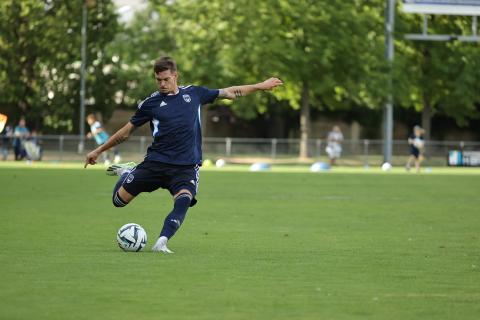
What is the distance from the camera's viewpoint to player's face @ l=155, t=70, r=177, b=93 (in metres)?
12.0

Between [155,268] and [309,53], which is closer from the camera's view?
[155,268]

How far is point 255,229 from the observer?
634 inches

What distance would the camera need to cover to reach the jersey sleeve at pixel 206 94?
12570 mm

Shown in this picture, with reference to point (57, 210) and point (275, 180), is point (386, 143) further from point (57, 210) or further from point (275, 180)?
point (57, 210)

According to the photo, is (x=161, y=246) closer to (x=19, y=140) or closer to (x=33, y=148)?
(x=33, y=148)

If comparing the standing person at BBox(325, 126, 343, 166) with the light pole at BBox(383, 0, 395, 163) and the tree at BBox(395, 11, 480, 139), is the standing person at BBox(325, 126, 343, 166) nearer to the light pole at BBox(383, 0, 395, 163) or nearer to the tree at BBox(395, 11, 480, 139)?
the light pole at BBox(383, 0, 395, 163)

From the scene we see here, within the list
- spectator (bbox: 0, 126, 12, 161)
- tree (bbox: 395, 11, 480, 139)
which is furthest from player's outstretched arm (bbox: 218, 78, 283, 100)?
tree (bbox: 395, 11, 480, 139)

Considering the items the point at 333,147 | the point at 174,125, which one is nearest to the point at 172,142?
the point at 174,125

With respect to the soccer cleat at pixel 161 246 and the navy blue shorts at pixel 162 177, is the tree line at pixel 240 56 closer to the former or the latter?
the navy blue shorts at pixel 162 177

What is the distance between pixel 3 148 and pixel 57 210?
33.7m

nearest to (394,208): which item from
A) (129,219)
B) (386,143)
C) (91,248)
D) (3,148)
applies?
(129,219)

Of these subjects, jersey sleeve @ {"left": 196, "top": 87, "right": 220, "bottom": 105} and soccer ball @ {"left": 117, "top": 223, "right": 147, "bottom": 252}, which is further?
jersey sleeve @ {"left": 196, "top": 87, "right": 220, "bottom": 105}

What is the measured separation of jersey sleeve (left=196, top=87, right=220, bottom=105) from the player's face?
0.36 m

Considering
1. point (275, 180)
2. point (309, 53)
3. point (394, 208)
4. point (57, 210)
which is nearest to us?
point (57, 210)
